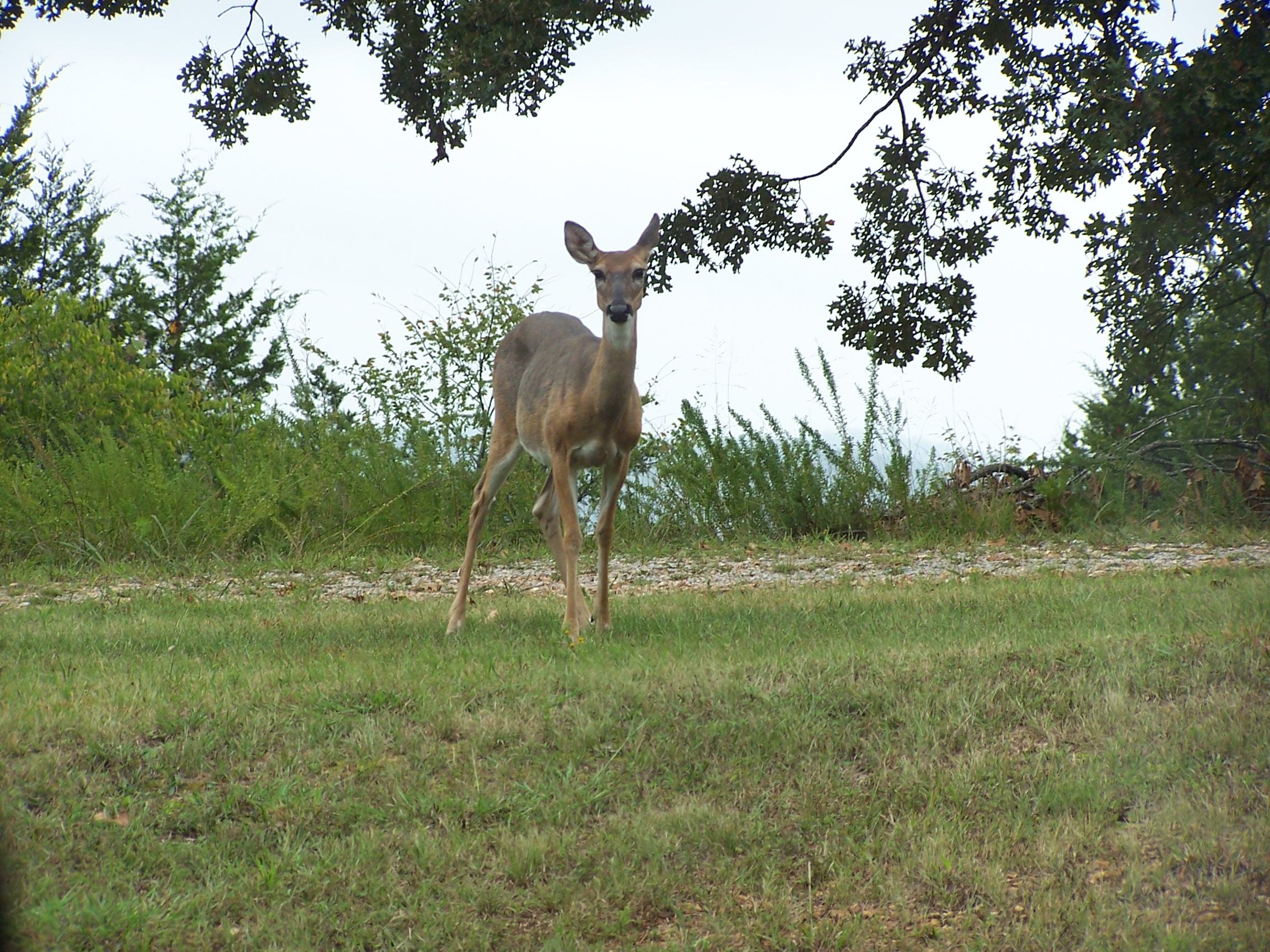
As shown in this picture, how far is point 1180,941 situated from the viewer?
367 cm

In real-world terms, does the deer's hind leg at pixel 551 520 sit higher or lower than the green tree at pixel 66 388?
lower

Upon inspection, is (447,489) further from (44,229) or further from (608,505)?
(44,229)

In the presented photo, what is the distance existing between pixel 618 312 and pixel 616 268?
36cm

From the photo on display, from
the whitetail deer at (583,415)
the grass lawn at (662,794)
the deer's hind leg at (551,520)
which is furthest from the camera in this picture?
the deer's hind leg at (551,520)

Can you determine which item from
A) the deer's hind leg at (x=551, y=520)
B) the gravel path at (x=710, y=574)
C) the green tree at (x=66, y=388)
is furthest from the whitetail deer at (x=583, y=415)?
the green tree at (x=66, y=388)

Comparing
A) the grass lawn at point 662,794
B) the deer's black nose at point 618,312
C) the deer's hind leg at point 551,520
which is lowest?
the grass lawn at point 662,794

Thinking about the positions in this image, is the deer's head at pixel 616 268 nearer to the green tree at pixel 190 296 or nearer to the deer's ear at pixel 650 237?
the deer's ear at pixel 650 237

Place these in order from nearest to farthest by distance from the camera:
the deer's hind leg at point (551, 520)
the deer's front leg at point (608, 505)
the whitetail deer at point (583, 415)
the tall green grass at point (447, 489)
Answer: the whitetail deer at point (583, 415)
the deer's front leg at point (608, 505)
the deer's hind leg at point (551, 520)
the tall green grass at point (447, 489)

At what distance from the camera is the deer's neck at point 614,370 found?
21.9 ft

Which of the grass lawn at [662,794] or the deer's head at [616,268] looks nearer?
the grass lawn at [662,794]

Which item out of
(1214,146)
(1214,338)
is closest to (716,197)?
(1214,146)

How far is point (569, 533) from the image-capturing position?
6941 mm

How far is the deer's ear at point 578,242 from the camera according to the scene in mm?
6918

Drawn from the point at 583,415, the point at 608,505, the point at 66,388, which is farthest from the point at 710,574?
the point at 66,388
